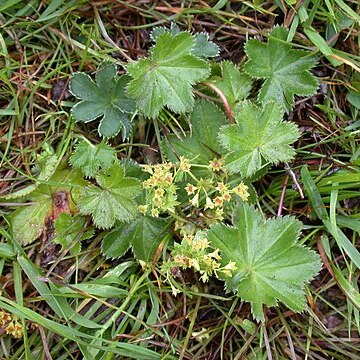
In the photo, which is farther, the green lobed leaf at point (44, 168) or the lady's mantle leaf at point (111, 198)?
the green lobed leaf at point (44, 168)

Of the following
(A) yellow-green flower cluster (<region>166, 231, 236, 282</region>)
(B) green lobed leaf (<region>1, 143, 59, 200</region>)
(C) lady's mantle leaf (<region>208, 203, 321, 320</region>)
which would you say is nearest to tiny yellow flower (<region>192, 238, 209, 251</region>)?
(A) yellow-green flower cluster (<region>166, 231, 236, 282</region>)

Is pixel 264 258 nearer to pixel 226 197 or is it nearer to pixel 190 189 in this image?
pixel 226 197

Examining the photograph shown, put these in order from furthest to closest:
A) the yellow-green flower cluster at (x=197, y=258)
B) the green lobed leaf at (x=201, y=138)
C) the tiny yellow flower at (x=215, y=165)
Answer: the green lobed leaf at (x=201, y=138) < the tiny yellow flower at (x=215, y=165) < the yellow-green flower cluster at (x=197, y=258)

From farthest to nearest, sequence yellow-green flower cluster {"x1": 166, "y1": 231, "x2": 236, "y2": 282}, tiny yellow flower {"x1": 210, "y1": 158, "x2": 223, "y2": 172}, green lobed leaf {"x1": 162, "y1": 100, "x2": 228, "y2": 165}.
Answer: green lobed leaf {"x1": 162, "y1": 100, "x2": 228, "y2": 165} < tiny yellow flower {"x1": 210, "y1": 158, "x2": 223, "y2": 172} < yellow-green flower cluster {"x1": 166, "y1": 231, "x2": 236, "y2": 282}

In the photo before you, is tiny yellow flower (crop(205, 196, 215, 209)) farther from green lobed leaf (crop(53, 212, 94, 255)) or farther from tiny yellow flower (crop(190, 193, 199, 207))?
green lobed leaf (crop(53, 212, 94, 255))

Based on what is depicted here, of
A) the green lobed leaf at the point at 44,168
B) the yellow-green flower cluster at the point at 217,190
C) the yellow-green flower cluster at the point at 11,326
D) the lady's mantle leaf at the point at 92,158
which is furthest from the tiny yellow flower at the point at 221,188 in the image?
the yellow-green flower cluster at the point at 11,326

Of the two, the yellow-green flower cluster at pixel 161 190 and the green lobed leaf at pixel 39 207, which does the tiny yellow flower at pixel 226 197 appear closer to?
the yellow-green flower cluster at pixel 161 190
